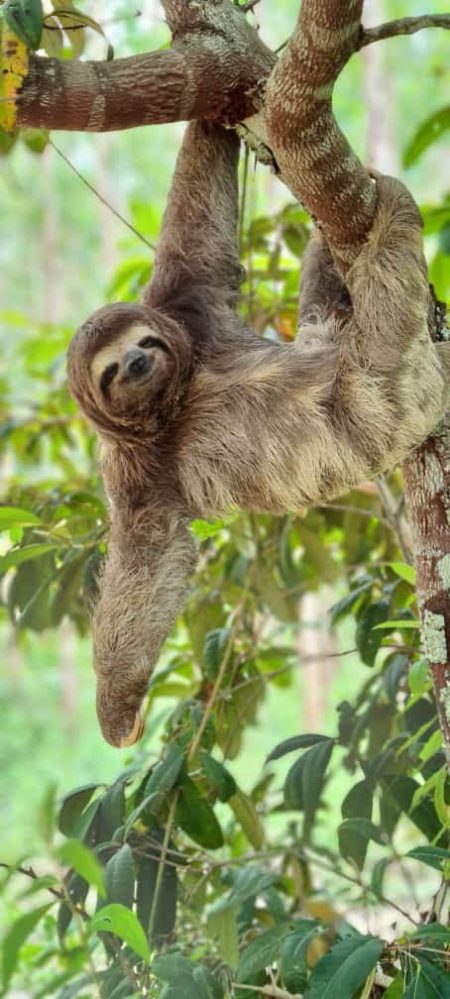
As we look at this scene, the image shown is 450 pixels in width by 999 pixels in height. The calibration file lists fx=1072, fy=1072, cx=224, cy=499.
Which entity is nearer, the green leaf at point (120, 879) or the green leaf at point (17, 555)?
the green leaf at point (120, 879)

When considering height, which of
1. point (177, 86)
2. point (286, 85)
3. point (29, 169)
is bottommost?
point (286, 85)

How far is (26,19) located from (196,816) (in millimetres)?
2123

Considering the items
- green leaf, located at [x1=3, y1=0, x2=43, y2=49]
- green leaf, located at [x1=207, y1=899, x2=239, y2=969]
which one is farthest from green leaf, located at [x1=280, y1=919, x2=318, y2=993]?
green leaf, located at [x1=3, y1=0, x2=43, y2=49]

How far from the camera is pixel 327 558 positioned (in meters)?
4.69

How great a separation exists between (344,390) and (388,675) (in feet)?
3.52

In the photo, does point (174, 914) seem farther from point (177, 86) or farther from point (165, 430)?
point (177, 86)

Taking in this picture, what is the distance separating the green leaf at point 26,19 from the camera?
2350mm

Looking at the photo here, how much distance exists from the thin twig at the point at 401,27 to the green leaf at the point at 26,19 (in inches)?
28.3

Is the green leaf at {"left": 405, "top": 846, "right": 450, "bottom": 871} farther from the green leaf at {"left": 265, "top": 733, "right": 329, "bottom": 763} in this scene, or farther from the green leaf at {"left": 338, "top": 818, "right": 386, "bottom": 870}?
the green leaf at {"left": 265, "top": 733, "right": 329, "bottom": 763}

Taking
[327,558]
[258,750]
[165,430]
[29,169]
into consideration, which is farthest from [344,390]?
[29,169]

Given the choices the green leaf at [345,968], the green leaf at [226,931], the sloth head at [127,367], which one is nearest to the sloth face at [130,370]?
the sloth head at [127,367]

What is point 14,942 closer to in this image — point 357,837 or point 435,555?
point 435,555

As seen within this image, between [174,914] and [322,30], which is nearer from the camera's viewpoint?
[322,30]

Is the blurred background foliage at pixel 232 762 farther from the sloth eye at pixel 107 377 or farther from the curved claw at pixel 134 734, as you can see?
the sloth eye at pixel 107 377
